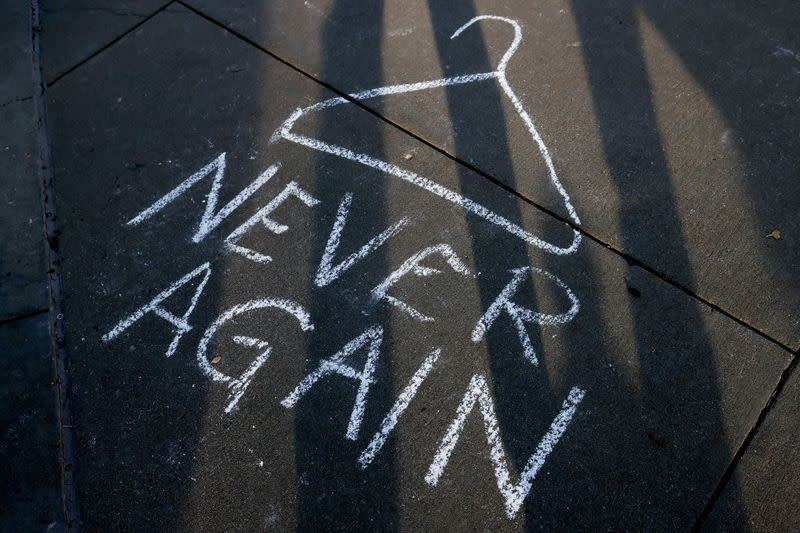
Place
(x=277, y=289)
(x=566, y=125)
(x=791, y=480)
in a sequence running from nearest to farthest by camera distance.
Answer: (x=791, y=480) < (x=277, y=289) < (x=566, y=125)

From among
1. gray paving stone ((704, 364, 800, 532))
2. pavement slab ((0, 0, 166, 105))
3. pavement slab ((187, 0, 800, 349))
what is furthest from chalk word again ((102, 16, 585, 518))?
pavement slab ((0, 0, 166, 105))

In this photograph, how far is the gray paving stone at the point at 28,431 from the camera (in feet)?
8.92

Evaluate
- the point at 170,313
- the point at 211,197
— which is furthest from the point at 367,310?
the point at 211,197

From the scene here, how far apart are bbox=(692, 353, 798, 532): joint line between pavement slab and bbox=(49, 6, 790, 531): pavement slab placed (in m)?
0.02

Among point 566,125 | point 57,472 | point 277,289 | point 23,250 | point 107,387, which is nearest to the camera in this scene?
point 57,472

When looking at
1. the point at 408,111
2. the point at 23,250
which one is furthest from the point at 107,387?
the point at 408,111

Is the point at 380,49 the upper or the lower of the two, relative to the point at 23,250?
upper

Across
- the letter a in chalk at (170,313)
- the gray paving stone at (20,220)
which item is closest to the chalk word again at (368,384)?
the letter a in chalk at (170,313)

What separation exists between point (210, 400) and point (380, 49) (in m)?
2.45

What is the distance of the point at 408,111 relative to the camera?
3.89 m

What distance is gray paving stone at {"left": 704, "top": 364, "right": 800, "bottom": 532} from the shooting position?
254cm

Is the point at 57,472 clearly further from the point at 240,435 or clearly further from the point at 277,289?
the point at 277,289

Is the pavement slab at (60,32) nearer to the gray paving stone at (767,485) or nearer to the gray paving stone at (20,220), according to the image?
the gray paving stone at (20,220)

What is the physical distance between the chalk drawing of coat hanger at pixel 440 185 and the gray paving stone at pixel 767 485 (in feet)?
3.75
